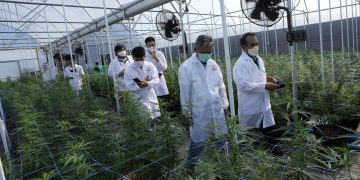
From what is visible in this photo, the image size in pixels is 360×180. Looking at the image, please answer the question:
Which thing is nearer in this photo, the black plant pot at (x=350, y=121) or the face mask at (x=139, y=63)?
the black plant pot at (x=350, y=121)

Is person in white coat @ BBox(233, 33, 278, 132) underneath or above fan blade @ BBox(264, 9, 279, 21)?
underneath

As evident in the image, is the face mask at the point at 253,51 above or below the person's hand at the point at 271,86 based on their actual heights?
above

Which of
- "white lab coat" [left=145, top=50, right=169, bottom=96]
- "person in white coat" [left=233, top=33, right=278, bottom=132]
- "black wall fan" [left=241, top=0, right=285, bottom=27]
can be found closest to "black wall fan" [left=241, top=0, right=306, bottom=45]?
"black wall fan" [left=241, top=0, right=285, bottom=27]

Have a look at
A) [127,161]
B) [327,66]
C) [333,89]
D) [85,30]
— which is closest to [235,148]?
[127,161]

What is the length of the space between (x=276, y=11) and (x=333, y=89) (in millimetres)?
1378

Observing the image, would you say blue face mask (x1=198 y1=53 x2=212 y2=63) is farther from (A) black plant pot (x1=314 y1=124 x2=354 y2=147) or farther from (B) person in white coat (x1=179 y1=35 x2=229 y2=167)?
(A) black plant pot (x1=314 y1=124 x2=354 y2=147)

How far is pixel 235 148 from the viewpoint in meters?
2.01

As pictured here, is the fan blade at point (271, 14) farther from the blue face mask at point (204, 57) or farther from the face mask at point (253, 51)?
the blue face mask at point (204, 57)

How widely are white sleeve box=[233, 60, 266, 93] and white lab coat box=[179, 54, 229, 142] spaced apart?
316 mm

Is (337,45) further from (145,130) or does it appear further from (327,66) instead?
(145,130)

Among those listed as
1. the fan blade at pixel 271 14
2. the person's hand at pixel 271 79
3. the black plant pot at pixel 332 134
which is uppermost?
the fan blade at pixel 271 14

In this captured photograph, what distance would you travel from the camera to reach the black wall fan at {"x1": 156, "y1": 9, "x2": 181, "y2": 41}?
6242 millimetres

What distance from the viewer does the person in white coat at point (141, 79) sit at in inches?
169

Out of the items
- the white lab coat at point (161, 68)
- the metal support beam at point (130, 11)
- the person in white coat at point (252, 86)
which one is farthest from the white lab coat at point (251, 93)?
the white lab coat at point (161, 68)
